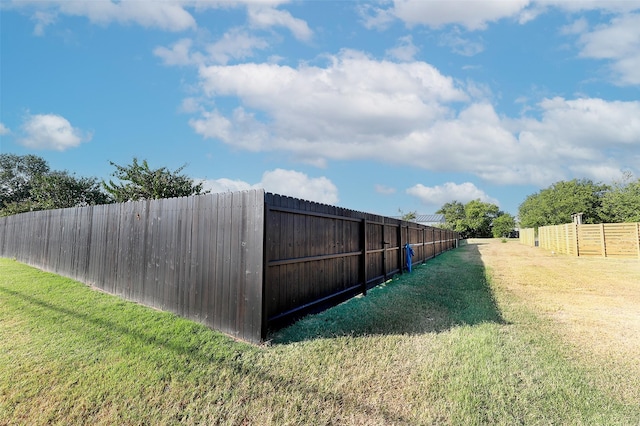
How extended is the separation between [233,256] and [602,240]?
18.1 meters

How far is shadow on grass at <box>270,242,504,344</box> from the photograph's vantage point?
12.0 feet

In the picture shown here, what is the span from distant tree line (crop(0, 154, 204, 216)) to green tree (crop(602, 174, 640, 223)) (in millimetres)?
31827

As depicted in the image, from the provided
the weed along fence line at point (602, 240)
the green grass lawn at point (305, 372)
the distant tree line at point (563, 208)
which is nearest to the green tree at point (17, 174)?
the green grass lawn at point (305, 372)

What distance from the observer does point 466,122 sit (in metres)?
15.0

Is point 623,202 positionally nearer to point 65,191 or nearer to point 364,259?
point 364,259

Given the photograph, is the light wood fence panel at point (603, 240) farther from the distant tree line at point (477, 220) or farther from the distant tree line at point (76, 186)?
the distant tree line at point (477, 220)

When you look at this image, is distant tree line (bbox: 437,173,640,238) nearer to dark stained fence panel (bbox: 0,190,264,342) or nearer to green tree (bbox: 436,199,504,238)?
green tree (bbox: 436,199,504,238)

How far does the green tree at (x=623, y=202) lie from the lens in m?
22.5

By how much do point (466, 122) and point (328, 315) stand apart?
14.4 m

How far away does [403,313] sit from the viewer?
14.7 feet

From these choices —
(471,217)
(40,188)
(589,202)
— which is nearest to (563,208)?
(589,202)

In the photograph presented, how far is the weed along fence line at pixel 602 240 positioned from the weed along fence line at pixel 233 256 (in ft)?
45.7

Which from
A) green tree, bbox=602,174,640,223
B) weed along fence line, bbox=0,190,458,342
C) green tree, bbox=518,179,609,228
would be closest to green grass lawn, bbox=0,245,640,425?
weed along fence line, bbox=0,190,458,342

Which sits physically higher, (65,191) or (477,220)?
(65,191)
